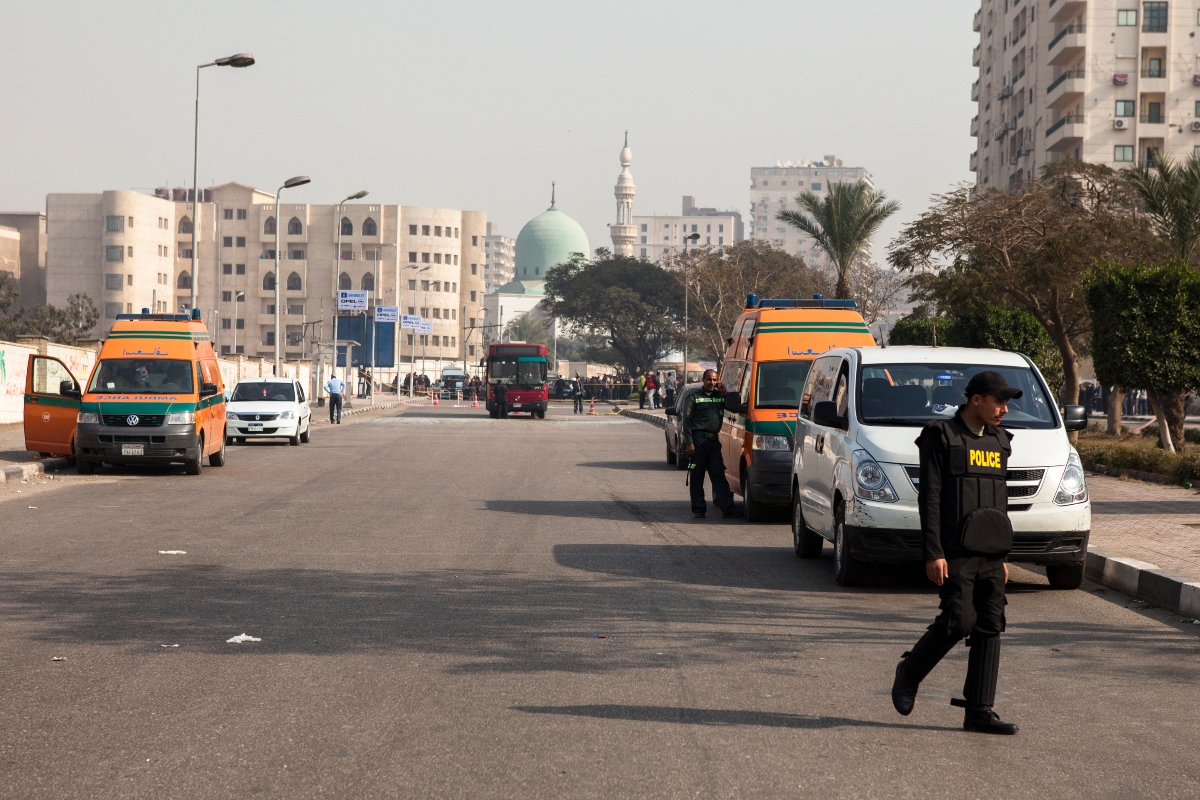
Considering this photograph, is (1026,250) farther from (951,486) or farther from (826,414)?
(951,486)

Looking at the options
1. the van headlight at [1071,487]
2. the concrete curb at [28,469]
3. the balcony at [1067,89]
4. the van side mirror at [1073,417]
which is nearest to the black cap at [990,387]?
the van headlight at [1071,487]

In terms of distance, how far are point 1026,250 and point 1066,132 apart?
3900cm

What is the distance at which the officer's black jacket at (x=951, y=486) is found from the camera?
18.4 feet

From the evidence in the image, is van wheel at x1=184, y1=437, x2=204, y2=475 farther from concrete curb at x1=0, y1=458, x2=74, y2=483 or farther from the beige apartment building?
the beige apartment building

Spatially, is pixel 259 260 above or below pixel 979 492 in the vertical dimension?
above

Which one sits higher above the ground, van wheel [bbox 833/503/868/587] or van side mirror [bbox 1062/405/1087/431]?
van side mirror [bbox 1062/405/1087/431]

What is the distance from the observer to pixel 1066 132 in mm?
67688

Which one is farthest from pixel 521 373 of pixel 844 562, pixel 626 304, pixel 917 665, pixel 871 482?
pixel 626 304

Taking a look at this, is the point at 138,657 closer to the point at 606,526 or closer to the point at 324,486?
the point at 606,526

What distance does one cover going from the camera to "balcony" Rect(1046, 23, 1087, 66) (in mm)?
67500

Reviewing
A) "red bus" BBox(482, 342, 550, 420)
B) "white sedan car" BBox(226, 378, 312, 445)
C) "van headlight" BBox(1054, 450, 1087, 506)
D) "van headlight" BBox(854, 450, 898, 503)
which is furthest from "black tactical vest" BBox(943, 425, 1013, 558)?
"red bus" BBox(482, 342, 550, 420)

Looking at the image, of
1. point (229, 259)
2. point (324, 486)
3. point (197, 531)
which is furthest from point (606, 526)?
point (229, 259)

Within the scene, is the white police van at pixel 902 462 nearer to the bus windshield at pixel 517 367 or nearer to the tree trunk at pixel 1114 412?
the tree trunk at pixel 1114 412

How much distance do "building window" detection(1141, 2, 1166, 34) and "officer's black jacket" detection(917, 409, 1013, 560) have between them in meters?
69.6
